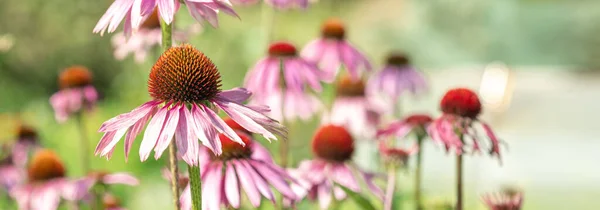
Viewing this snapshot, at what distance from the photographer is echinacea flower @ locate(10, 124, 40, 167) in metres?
1.81

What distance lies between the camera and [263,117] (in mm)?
717

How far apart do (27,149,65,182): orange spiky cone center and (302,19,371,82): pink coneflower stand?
1.62 ft

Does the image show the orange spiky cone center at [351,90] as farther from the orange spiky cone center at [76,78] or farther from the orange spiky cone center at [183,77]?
the orange spiky cone center at [183,77]

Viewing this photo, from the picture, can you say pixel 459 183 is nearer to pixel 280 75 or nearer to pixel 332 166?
pixel 332 166

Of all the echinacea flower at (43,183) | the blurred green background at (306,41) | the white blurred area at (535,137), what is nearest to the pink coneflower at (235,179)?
the echinacea flower at (43,183)

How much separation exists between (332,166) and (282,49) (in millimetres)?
278

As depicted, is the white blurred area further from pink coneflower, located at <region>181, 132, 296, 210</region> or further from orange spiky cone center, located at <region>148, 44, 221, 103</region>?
orange spiky cone center, located at <region>148, 44, 221, 103</region>

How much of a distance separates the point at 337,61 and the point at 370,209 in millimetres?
724

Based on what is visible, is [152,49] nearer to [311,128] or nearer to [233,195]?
[233,195]

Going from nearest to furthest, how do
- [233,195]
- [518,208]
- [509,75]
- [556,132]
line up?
[233,195], [518,208], [556,132], [509,75]

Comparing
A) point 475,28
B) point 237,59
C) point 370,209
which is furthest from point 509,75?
point 370,209

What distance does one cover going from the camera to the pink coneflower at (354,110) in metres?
1.73

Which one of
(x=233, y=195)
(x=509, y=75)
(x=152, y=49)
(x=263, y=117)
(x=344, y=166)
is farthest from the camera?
(x=509, y=75)

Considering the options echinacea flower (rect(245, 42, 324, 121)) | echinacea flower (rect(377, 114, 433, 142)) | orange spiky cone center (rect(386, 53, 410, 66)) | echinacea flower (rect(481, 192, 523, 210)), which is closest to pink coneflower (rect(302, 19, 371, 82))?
echinacea flower (rect(245, 42, 324, 121))
